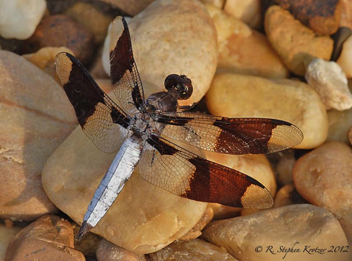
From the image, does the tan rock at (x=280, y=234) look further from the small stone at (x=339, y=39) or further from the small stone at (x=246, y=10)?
the small stone at (x=246, y=10)

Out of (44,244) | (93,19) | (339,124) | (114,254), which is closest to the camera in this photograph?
(44,244)

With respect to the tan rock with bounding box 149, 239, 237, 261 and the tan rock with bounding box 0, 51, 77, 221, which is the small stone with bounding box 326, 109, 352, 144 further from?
the tan rock with bounding box 0, 51, 77, 221

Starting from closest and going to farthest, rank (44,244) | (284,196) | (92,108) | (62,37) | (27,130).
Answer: (44,244), (92,108), (27,130), (284,196), (62,37)

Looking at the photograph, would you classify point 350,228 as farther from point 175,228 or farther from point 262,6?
point 262,6

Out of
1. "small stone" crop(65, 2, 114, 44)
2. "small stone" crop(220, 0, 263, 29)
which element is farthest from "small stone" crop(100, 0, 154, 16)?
"small stone" crop(220, 0, 263, 29)

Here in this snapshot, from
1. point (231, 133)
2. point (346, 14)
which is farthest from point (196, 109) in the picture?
point (346, 14)

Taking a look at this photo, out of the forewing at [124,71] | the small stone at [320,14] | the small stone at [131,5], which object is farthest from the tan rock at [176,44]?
the small stone at [320,14]

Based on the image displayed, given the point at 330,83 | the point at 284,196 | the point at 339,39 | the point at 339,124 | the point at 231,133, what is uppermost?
the point at 339,39

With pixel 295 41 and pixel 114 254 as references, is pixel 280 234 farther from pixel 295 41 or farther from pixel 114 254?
pixel 295 41
